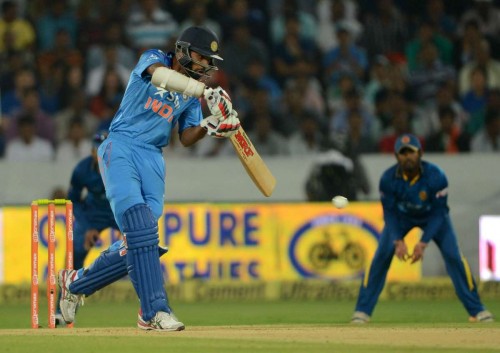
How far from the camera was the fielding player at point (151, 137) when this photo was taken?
6832 millimetres

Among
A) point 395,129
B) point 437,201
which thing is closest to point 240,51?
point 395,129

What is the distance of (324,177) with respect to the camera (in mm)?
12539

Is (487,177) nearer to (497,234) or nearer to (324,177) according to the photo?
(497,234)

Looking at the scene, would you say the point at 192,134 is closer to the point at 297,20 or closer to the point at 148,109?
the point at 148,109

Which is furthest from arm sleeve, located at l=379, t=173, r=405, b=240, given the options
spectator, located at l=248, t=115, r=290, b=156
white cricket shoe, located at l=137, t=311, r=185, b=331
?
spectator, located at l=248, t=115, r=290, b=156

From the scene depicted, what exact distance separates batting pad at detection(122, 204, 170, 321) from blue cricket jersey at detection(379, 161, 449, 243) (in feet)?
10.2

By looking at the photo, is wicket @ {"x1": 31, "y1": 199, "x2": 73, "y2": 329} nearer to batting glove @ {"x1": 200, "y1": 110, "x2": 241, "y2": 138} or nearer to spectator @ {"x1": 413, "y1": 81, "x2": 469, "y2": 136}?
batting glove @ {"x1": 200, "y1": 110, "x2": 241, "y2": 138}

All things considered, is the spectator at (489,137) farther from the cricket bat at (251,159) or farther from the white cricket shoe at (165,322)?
the white cricket shoe at (165,322)

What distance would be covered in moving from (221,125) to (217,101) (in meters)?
0.18

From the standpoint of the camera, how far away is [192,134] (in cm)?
723

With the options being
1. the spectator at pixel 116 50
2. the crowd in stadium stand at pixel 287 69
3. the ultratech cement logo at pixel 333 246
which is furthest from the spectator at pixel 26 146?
the ultratech cement logo at pixel 333 246

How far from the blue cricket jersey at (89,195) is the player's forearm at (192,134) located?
2.93 metres

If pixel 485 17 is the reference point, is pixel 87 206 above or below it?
below

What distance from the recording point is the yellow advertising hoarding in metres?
12.2
